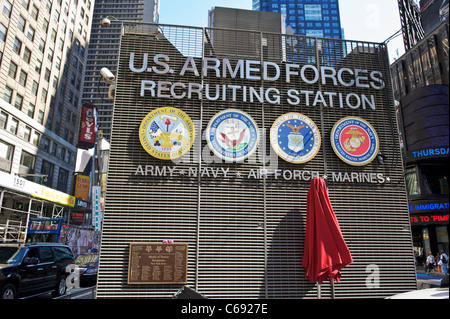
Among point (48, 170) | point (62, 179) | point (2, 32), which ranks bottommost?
point (62, 179)

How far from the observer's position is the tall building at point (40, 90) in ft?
112

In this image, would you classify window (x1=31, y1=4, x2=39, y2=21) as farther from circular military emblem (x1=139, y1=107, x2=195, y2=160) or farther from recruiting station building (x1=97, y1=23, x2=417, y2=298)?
circular military emblem (x1=139, y1=107, x2=195, y2=160)

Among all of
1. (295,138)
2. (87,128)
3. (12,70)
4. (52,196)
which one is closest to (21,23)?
(12,70)

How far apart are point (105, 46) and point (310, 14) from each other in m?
78.0

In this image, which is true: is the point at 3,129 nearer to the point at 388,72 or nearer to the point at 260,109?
the point at 260,109

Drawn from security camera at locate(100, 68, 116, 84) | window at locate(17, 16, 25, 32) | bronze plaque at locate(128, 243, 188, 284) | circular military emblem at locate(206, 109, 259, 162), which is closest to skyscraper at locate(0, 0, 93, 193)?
window at locate(17, 16, 25, 32)

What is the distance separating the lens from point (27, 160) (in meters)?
37.2

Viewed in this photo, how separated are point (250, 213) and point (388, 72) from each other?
20.7ft

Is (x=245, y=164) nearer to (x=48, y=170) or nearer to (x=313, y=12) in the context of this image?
(x=48, y=170)

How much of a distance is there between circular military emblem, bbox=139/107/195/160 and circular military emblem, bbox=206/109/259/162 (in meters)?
0.62

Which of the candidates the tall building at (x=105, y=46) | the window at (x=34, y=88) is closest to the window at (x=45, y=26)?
the window at (x=34, y=88)

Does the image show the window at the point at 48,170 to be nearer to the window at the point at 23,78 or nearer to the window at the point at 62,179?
the window at the point at 62,179

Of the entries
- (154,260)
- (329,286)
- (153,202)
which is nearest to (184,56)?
(153,202)
